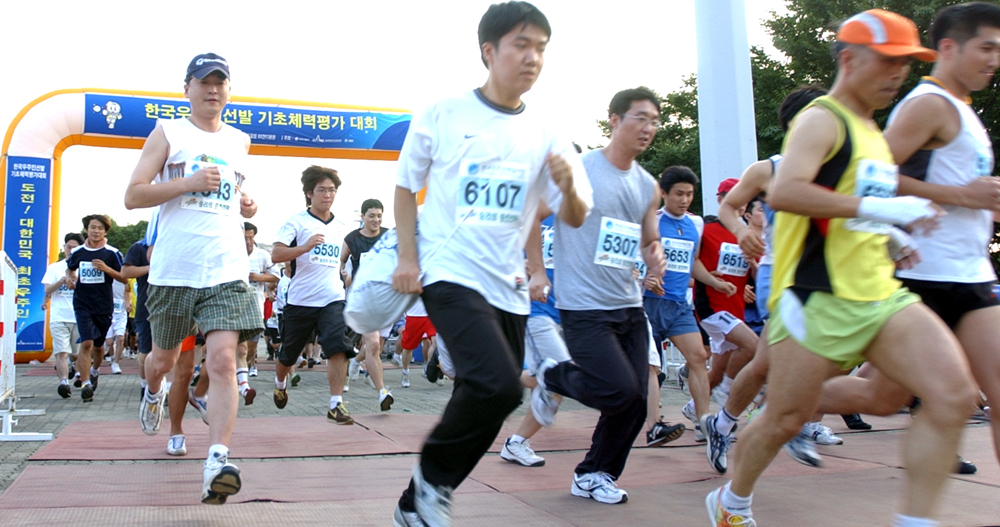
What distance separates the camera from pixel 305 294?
7598 millimetres

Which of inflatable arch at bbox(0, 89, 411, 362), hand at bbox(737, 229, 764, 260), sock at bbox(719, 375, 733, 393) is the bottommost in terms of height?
sock at bbox(719, 375, 733, 393)

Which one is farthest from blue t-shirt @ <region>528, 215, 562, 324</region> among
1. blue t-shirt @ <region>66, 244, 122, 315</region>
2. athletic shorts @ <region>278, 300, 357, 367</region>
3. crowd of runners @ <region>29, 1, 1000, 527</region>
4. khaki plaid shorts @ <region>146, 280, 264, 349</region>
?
blue t-shirt @ <region>66, 244, 122, 315</region>

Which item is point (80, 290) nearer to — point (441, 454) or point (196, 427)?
point (196, 427)

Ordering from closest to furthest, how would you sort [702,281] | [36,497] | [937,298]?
[937,298] < [36,497] < [702,281]

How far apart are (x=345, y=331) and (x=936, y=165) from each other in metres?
4.91

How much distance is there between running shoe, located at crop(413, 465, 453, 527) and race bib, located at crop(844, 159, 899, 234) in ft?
5.07

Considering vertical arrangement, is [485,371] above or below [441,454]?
above

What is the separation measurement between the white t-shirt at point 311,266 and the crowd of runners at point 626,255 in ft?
7.82

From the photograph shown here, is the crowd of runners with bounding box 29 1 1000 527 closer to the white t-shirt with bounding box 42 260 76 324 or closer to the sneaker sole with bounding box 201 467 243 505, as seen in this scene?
the sneaker sole with bounding box 201 467 243 505

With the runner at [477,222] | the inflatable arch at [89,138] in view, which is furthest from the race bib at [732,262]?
the inflatable arch at [89,138]

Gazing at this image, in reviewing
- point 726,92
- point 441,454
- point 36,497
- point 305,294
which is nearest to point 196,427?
point 305,294

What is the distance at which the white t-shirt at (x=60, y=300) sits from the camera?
11664 millimetres

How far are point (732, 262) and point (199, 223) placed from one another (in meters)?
3.60

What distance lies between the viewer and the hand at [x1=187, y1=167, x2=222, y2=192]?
4285 millimetres
